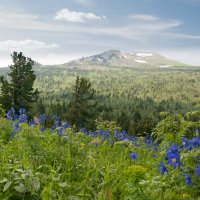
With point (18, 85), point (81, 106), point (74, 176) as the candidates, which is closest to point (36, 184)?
point (74, 176)

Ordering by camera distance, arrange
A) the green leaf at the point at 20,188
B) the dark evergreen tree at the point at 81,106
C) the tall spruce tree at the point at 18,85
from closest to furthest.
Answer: the green leaf at the point at 20,188, the tall spruce tree at the point at 18,85, the dark evergreen tree at the point at 81,106

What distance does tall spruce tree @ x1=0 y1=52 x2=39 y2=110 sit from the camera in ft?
138

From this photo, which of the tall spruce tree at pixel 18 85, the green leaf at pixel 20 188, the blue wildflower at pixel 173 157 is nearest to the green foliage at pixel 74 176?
the green leaf at pixel 20 188

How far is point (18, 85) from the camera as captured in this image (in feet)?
143

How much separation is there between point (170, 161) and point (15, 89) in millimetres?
41050

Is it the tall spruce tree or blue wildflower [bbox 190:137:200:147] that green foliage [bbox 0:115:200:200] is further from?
the tall spruce tree

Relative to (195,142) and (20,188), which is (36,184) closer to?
(20,188)

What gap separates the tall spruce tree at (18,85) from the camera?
4206 cm

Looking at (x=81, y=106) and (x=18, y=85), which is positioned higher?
(x=18, y=85)

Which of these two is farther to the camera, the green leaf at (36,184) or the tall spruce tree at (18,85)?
the tall spruce tree at (18,85)

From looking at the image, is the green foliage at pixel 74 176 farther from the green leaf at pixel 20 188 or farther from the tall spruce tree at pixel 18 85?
the tall spruce tree at pixel 18 85

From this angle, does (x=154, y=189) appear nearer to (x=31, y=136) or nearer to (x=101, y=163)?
(x=101, y=163)

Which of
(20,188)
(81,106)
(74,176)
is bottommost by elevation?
(81,106)

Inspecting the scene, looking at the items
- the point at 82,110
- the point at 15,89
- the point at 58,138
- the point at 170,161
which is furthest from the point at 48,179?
the point at 82,110
